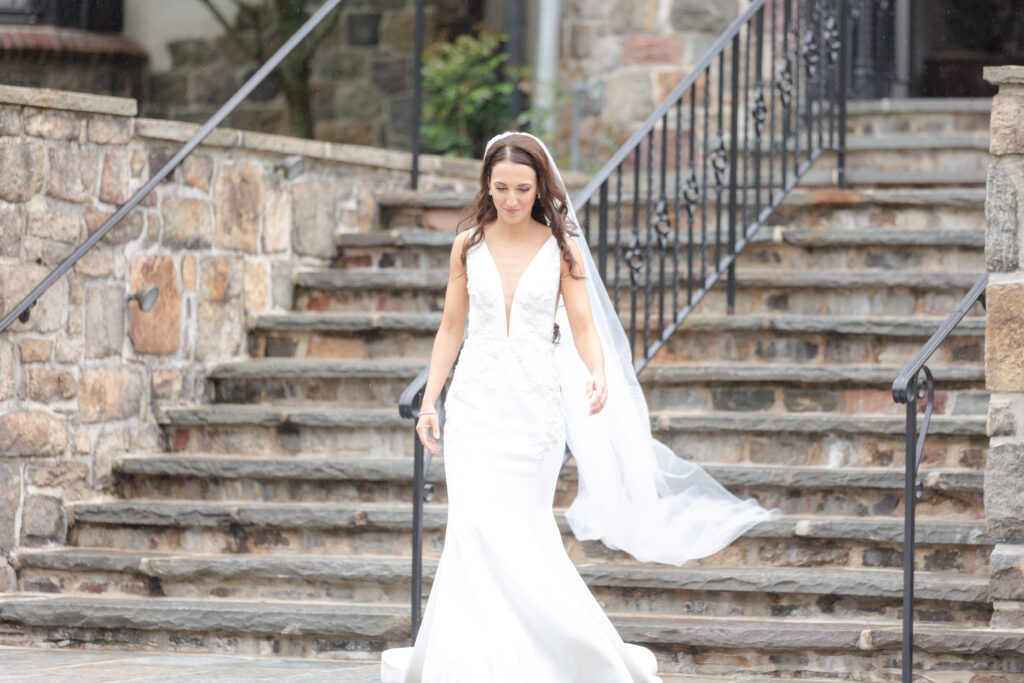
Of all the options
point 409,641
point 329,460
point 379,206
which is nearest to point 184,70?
point 379,206

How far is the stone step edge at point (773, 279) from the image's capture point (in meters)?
6.16

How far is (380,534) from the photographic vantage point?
550 cm

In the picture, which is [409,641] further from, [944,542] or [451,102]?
[451,102]

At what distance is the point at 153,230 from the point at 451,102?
131 inches

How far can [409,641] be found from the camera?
195 inches

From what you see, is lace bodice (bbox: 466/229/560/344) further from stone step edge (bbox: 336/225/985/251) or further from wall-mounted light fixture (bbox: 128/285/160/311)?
stone step edge (bbox: 336/225/985/251)

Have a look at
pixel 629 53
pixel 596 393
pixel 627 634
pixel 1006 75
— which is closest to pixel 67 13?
pixel 629 53

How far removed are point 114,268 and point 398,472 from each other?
4.96 ft

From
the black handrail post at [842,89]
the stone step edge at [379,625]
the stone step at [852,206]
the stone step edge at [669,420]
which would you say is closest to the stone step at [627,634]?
the stone step edge at [379,625]

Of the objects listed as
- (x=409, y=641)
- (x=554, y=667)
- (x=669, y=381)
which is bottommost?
(x=409, y=641)

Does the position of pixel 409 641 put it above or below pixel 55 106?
below

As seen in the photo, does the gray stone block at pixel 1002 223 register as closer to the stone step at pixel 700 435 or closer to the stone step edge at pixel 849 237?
the stone step at pixel 700 435

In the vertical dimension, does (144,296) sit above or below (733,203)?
below

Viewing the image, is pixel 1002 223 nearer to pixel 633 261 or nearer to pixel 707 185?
pixel 633 261
